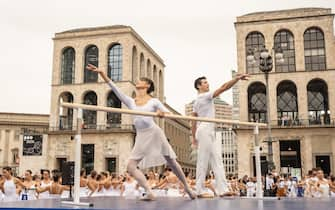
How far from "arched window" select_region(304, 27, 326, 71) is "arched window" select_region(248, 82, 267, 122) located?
19.9 feet

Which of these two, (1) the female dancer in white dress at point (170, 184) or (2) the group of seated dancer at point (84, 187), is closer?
(2) the group of seated dancer at point (84, 187)

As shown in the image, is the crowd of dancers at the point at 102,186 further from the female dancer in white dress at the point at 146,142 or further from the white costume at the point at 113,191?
the female dancer in white dress at the point at 146,142

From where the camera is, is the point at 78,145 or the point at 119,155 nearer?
the point at 78,145

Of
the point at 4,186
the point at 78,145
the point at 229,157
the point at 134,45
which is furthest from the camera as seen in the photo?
the point at 229,157

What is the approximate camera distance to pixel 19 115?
81250 mm

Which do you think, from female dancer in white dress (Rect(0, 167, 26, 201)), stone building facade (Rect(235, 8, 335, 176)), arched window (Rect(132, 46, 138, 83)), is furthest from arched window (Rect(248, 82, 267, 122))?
female dancer in white dress (Rect(0, 167, 26, 201))

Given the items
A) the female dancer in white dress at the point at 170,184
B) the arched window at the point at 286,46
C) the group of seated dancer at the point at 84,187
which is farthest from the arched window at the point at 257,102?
the female dancer in white dress at the point at 170,184

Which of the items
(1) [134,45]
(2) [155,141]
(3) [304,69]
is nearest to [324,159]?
(3) [304,69]

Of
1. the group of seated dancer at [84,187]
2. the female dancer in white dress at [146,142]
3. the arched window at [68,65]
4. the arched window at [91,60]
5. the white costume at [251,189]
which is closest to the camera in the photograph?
the female dancer in white dress at [146,142]

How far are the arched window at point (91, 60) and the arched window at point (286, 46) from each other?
2395 centimetres

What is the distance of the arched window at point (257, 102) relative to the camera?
48922mm

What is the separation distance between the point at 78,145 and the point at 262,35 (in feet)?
144

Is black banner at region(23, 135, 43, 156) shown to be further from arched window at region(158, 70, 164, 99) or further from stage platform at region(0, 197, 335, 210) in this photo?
stage platform at region(0, 197, 335, 210)

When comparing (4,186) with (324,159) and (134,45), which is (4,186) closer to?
(324,159)
